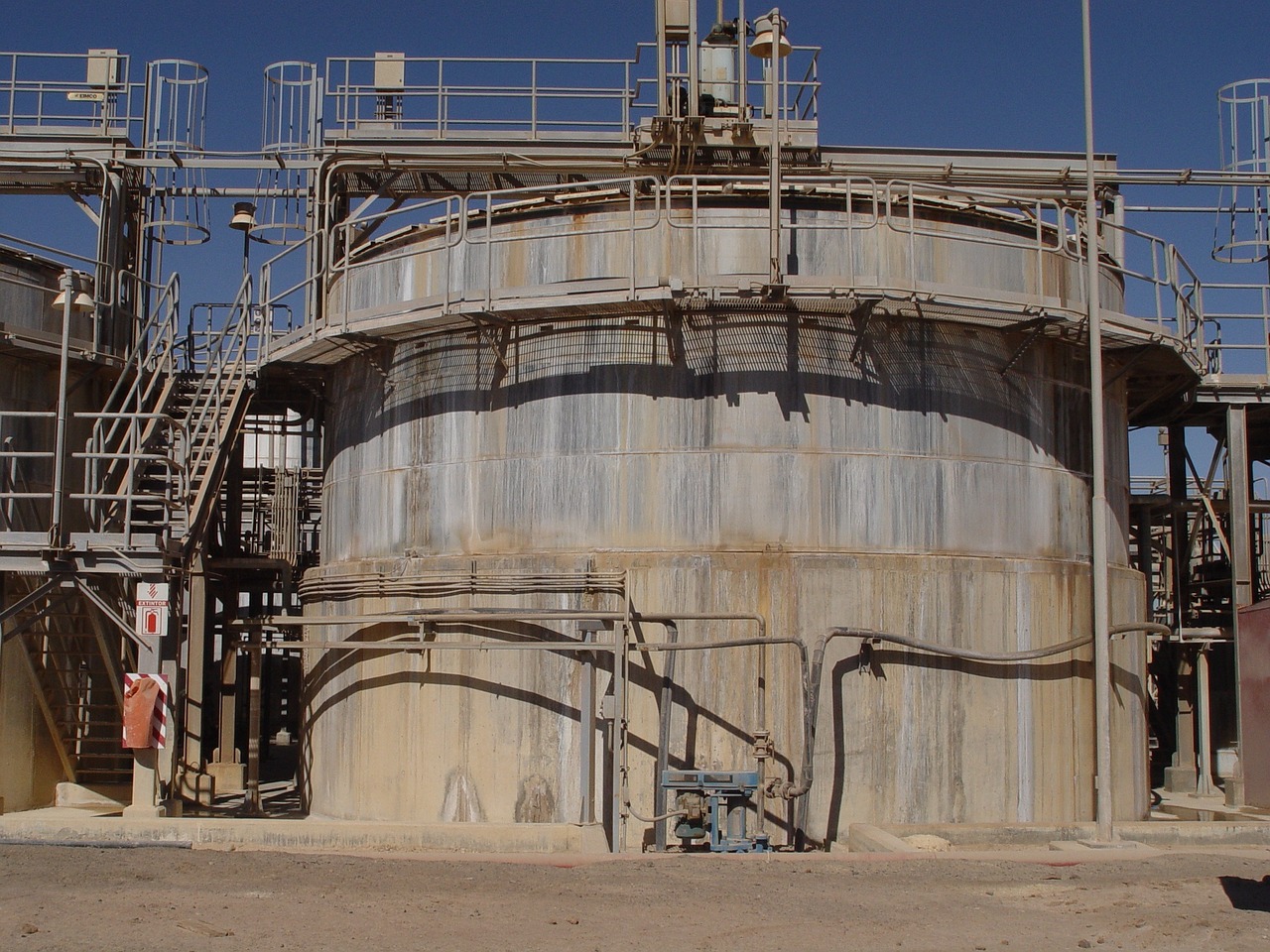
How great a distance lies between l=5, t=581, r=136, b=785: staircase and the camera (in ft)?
68.4

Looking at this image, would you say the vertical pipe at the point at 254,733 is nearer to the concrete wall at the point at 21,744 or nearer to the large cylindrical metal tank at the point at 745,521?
the large cylindrical metal tank at the point at 745,521

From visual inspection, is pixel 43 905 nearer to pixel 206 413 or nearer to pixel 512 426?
pixel 512 426

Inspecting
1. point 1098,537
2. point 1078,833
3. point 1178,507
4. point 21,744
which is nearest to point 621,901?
point 1078,833

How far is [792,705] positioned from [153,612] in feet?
26.1

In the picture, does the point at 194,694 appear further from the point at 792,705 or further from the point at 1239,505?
the point at 1239,505

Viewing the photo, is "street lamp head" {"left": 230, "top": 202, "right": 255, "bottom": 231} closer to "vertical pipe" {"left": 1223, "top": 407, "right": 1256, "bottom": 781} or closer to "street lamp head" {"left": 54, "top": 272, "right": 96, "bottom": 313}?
"street lamp head" {"left": 54, "top": 272, "right": 96, "bottom": 313}

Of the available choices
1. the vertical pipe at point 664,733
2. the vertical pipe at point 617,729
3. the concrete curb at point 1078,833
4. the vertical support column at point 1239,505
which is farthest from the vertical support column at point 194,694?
the vertical support column at point 1239,505

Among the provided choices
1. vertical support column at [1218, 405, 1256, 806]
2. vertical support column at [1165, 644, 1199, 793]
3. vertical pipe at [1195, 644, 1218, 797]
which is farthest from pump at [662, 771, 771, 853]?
vertical support column at [1165, 644, 1199, 793]

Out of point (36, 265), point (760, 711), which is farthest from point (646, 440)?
point (36, 265)

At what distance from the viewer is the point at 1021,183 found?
24.7 m

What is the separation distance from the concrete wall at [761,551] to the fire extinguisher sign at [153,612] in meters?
2.73

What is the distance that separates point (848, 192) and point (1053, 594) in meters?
5.81

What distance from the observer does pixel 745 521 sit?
18.0 m

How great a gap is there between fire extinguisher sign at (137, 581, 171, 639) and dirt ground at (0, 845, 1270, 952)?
342 cm
